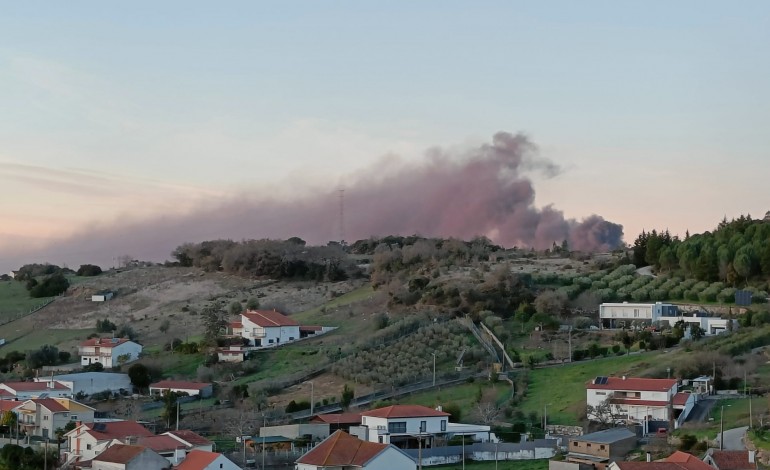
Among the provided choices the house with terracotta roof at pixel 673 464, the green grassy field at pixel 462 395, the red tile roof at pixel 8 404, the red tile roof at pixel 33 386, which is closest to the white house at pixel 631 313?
the green grassy field at pixel 462 395

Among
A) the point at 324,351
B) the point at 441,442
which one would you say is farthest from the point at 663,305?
the point at 441,442

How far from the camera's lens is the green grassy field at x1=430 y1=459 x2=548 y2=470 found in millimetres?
40312

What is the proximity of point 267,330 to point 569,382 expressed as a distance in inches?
894

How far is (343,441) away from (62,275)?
244 feet

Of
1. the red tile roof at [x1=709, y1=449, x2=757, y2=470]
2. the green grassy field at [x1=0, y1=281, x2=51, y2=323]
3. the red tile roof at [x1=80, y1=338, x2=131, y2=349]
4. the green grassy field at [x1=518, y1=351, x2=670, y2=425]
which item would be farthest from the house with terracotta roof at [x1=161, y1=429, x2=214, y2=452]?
the green grassy field at [x1=0, y1=281, x2=51, y2=323]

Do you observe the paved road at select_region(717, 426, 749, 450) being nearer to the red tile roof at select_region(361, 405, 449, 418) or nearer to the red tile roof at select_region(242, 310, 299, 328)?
the red tile roof at select_region(361, 405, 449, 418)

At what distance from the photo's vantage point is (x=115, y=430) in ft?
145

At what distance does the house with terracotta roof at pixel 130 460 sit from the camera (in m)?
39.9

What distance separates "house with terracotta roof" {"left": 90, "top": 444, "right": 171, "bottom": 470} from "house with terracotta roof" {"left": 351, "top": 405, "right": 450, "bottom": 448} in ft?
27.0

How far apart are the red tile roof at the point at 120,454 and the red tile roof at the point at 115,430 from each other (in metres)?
1.90

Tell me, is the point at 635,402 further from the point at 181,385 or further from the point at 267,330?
the point at 267,330

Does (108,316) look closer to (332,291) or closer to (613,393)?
(332,291)

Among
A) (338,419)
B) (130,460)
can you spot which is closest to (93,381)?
(338,419)

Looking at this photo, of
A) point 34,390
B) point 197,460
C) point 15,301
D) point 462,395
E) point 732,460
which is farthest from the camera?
point 15,301
